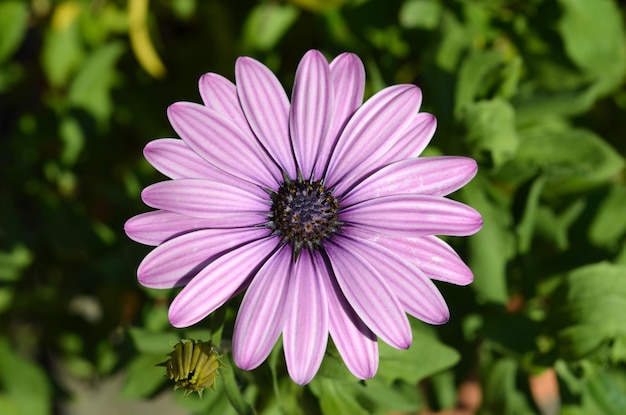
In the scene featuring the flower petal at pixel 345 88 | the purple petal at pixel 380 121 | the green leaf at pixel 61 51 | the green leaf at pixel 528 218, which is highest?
the green leaf at pixel 61 51

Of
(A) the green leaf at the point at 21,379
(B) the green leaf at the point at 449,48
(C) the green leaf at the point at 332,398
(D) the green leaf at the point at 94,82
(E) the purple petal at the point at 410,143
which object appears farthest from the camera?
(A) the green leaf at the point at 21,379

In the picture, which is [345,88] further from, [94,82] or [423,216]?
[94,82]

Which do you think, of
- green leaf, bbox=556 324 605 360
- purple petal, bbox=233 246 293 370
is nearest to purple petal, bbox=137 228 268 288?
purple petal, bbox=233 246 293 370

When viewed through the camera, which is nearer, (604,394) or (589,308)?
(589,308)

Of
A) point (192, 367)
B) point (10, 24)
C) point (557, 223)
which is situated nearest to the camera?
point (192, 367)

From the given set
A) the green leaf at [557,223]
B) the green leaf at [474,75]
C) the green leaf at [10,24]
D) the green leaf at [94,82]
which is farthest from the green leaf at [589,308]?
the green leaf at [10,24]

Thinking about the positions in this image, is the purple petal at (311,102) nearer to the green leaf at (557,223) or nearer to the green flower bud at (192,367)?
the green flower bud at (192,367)

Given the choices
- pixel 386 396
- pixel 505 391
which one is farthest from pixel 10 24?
pixel 505 391
